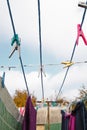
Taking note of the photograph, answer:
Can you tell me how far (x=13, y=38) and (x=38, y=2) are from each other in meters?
0.92

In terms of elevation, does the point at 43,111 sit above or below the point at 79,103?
above

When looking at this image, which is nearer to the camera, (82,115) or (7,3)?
(7,3)

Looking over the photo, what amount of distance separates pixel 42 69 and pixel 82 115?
1411 millimetres

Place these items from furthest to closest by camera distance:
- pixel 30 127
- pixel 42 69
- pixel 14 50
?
pixel 42 69, pixel 30 127, pixel 14 50

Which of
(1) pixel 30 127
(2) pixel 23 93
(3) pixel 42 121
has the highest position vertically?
(2) pixel 23 93

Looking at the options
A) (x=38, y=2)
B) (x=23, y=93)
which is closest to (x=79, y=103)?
(x=38, y=2)

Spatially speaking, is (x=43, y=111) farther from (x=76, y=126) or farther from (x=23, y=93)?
(x=23, y=93)

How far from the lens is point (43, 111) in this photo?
1758 centimetres

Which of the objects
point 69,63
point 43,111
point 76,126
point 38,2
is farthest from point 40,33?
point 43,111

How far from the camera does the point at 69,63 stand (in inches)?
265

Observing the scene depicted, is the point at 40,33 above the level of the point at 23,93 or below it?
below

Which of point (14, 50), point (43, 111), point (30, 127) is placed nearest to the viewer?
point (14, 50)

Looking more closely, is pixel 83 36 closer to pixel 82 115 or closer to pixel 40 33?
pixel 40 33

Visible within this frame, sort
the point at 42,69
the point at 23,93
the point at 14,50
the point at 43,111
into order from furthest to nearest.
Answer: the point at 23,93 → the point at 43,111 → the point at 42,69 → the point at 14,50
